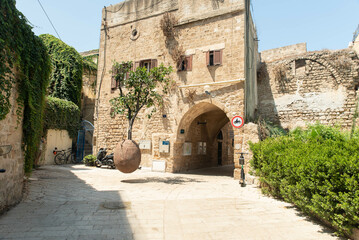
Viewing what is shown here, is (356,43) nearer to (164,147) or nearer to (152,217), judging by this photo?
(164,147)

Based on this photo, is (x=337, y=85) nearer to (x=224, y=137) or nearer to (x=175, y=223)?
(x=224, y=137)

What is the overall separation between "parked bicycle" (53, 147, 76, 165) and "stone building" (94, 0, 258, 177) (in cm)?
250

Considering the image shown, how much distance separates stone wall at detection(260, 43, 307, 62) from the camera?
14.5m

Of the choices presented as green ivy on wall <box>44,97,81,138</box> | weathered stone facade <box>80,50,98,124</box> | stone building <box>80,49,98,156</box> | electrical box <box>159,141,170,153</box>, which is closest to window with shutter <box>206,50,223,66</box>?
electrical box <box>159,141,170,153</box>

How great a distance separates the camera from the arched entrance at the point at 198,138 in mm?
10919

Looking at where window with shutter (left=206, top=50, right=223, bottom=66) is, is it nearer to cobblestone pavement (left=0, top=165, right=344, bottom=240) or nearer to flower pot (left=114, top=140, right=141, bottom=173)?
flower pot (left=114, top=140, right=141, bottom=173)

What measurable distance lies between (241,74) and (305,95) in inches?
187

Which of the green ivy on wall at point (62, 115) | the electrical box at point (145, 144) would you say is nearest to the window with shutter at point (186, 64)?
the electrical box at point (145, 144)

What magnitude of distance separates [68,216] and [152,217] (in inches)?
53.5

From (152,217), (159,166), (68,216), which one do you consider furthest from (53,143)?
(152,217)

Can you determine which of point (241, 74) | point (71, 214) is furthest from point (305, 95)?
point (71, 214)

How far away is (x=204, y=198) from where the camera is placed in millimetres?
5504

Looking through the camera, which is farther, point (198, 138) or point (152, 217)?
point (198, 138)

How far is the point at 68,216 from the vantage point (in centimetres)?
397
